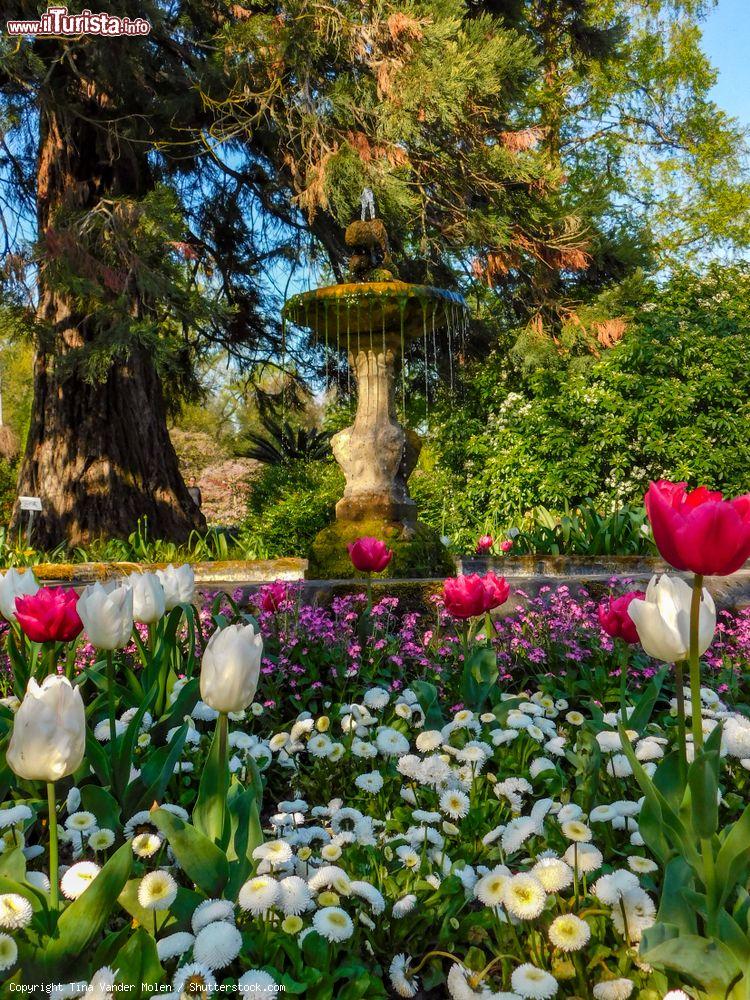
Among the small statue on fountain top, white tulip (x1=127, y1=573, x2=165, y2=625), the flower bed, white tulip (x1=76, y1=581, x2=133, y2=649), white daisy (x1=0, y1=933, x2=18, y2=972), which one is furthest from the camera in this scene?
the small statue on fountain top

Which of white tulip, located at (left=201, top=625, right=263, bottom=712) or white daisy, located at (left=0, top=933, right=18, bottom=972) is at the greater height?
white tulip, located at (left=201, top=625, right=263, bottom=712)

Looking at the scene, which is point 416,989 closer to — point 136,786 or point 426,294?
point 136,786

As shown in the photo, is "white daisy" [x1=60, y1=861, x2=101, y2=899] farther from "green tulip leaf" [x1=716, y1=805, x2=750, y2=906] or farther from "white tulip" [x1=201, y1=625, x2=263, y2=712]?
"green tulip leaf" [x1=716, y1=805, x2=750, y2=906]

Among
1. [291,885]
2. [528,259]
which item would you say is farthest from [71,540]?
[291,885]

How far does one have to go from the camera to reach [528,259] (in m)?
9.12

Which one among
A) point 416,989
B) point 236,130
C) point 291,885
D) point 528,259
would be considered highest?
point 236,130

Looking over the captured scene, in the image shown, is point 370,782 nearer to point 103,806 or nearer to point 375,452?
point 103,806

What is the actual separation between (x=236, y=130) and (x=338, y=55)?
1242 mm

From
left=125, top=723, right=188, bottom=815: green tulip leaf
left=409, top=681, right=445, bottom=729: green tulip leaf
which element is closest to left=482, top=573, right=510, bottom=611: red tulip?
left=409, top=681, right=445, bottom=729: green tulip leaf

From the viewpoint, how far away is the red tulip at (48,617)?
1.97m

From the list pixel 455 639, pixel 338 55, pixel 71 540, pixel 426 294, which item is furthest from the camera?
pixel 71 540

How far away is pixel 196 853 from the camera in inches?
55.6

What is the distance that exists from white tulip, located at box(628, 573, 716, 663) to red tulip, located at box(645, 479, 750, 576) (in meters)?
0.08

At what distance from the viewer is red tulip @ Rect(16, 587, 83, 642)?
1974 mm
